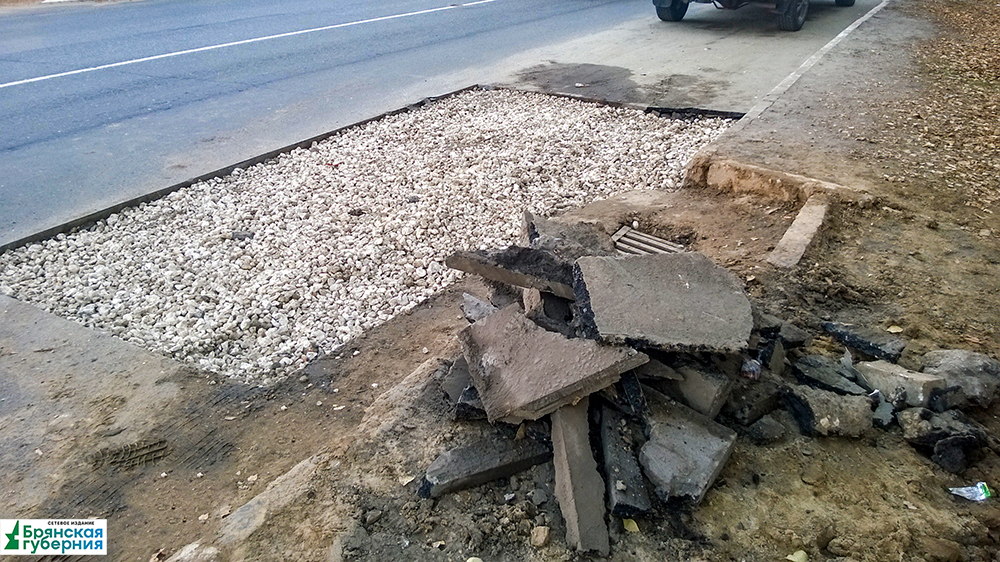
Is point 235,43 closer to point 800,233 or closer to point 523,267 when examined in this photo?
point 523,267

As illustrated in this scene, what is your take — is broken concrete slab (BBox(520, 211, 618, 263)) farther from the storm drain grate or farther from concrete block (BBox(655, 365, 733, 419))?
concrete block (BBox(655, 365, 733, 419))

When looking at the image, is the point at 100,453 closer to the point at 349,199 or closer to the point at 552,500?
the point at 552,500

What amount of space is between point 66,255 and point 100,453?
2407 millimetres

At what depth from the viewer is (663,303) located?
3057mm

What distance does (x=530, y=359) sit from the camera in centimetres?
283

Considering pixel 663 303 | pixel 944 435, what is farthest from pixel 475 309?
pixel 944 435

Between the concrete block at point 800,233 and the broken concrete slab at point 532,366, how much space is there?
6.58ft

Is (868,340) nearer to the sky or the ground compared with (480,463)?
nearer to the ground

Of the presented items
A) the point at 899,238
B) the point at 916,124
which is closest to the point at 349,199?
the point at 899,238

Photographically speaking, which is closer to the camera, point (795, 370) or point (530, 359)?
point (530, 359)

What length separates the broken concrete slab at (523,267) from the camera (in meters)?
→ 3.24

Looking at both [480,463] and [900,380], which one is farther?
[900,380]

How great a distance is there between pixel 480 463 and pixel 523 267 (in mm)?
1160

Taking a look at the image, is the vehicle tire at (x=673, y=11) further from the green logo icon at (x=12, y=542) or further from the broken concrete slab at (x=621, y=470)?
the green logo icon at (x=12, y=542)
